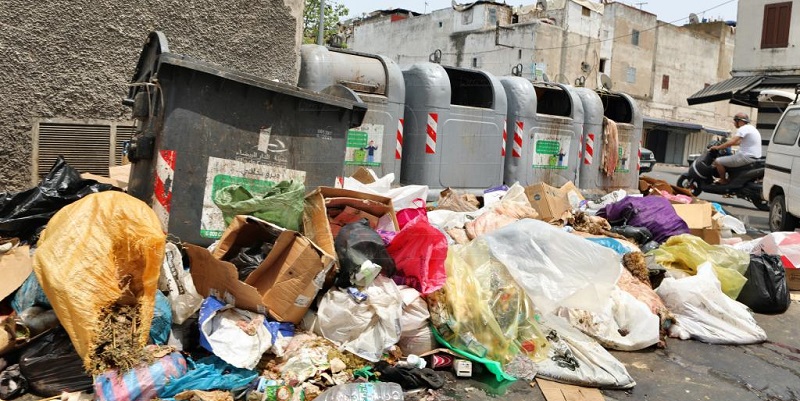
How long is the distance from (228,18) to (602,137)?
5073 millimetres

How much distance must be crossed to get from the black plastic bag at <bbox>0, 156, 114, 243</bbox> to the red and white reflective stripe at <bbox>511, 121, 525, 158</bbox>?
4675mm

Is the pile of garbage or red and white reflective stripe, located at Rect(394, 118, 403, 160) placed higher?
red and white reflective stripe, located at Rect(394, 118, 403, 160)

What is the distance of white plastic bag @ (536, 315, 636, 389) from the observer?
131 inches

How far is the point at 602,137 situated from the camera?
830 centimetres

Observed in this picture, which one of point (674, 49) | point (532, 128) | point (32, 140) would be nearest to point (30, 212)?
Result: point (32, 140)

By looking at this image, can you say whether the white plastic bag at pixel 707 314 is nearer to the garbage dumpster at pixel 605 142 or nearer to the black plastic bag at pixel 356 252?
the black plastic bag at pixel 356 252

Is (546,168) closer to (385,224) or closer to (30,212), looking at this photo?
(385,224)

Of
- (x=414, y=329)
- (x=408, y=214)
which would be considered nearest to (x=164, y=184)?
(x=414, y=329)

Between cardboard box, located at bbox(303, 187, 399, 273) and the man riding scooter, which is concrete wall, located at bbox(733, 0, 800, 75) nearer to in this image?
the man riding scooter

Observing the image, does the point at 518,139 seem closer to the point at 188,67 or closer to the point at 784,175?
the point at 784,175

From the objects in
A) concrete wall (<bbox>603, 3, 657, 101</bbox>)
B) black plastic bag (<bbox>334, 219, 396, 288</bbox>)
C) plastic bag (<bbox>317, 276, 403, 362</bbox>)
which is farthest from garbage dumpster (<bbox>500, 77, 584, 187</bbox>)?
concrete wall (<bbox>603, 3, 657, 101</bbox>)

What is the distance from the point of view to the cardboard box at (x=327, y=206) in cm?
352

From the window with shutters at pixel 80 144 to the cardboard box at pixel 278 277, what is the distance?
7.43 feet

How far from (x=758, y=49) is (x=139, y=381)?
2313 cm
